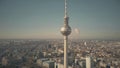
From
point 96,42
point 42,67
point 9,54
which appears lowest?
point 42,67

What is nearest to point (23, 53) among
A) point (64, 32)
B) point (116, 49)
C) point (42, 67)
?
point (42, 67)

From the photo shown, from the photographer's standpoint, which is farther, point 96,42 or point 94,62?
point 96,42

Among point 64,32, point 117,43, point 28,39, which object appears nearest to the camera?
point 64,32

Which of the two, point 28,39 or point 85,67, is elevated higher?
point 28,39

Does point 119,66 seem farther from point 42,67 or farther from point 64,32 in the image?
point 42,67

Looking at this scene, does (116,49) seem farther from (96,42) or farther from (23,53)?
(23,53)

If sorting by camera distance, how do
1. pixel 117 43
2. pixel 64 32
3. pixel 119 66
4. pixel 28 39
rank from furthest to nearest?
pixel 117 43 → pixel 28 39 → pixel 119 66 → pixel 64 32
